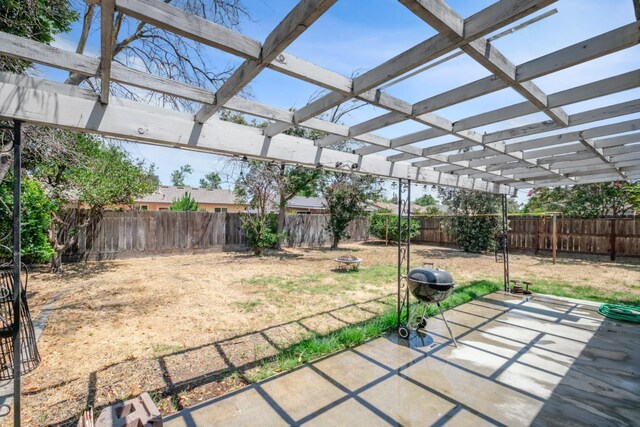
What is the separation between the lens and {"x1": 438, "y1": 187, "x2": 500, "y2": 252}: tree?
12039mm

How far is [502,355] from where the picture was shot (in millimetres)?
3281

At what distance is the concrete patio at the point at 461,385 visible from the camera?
226 centimetres

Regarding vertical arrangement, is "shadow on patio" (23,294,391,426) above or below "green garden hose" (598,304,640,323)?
below

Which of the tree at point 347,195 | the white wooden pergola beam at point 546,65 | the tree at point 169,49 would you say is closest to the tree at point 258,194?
the tree at point 347,195

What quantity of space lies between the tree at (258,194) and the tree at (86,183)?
3.04m

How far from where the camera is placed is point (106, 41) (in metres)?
1.41

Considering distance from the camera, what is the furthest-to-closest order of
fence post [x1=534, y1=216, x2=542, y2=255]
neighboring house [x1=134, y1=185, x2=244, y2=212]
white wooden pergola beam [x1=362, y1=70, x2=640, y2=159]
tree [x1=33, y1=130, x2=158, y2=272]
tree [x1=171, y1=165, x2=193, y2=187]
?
tree [x1=171, y1=165, x2=193, y2=187] < neighboring house [x1=134, y1=185, x2=244, y2=212] < fence post [x1=534, y1=216, x2=542, y2=255] < tree [x1=33, y1=130, x2=158, y2=272] < white wooden pergola beam [x1=362, y1=70, x2=640, y2=159]

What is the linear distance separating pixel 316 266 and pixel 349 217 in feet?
13.6

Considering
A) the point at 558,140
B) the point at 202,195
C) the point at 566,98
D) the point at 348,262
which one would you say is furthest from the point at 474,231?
the point at 202,195

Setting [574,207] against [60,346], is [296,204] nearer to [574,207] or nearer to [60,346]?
[574,207]

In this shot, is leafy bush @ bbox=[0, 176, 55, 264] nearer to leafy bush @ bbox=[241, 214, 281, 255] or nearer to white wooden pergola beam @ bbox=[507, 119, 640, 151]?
leafy bush @ bbox=[241, 214, 281, 255]

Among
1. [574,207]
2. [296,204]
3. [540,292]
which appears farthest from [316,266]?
[296,204]

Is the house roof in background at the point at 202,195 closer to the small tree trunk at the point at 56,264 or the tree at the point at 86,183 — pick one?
the tree at the point at 86,183

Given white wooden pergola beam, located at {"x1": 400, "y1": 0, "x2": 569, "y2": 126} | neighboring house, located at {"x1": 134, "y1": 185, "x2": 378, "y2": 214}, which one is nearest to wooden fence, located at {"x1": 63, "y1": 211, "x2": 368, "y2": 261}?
white wooden pergola beam, located at {"x1": 400, "y1": 0, "x2": 569, "y2": 126}
